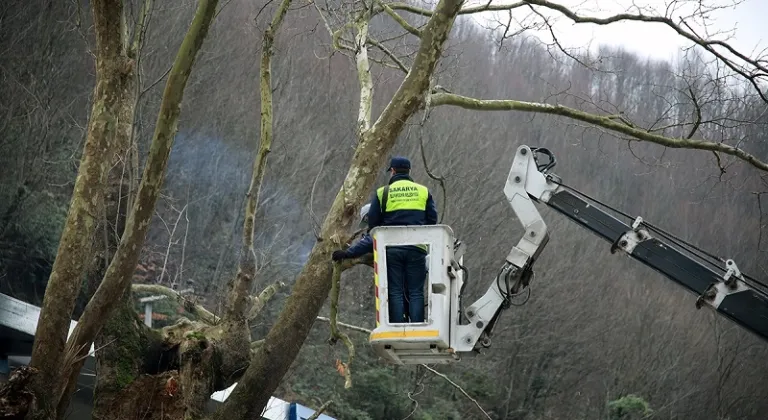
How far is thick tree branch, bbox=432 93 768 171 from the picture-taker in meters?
10.2

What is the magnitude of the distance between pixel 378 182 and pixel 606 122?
1925cm

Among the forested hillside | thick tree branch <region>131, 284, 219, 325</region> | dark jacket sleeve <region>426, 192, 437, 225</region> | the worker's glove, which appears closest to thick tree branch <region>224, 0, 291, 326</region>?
thick tree branch <region>131, 284, 219, 325</region>

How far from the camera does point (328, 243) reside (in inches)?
354

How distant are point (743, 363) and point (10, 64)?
26.6 metres

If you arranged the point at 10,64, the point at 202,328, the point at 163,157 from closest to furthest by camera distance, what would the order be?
the point at 163,157 → the point at 202,328 → the point at 10,64

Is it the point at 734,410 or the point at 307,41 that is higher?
the point at 307,41

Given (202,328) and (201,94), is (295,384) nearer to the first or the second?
(201,94)

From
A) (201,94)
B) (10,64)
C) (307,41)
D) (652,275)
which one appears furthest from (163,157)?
(652,275)

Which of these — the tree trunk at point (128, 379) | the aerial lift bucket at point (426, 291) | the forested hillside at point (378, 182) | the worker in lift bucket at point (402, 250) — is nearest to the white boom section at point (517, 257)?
the aerial lift bucket at point (426, 291)

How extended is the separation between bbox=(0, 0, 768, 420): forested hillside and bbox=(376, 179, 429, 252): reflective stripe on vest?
11.8 metres

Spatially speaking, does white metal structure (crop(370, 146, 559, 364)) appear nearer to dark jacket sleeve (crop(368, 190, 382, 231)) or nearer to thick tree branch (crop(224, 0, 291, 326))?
dark jacket sleeve (crop(368, 190, 382, 231))

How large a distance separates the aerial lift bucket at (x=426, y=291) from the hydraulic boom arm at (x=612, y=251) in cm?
59

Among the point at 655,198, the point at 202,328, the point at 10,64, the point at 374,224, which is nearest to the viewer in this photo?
the point at 374,224

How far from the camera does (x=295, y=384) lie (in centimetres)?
2545
